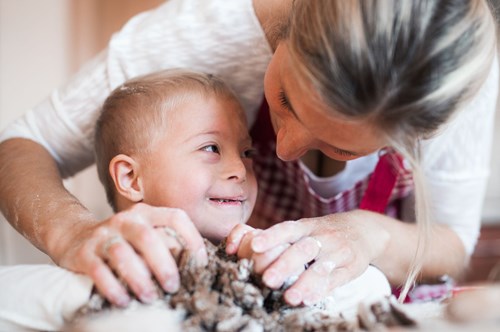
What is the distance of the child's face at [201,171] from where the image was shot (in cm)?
81

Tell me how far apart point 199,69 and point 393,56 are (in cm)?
47

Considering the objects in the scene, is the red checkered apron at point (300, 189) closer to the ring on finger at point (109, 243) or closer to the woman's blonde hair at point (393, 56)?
the woman's blonde hair at point (393, 56)

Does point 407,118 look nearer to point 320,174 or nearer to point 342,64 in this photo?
point 342,64

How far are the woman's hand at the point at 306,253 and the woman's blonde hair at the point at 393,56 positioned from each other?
15cm

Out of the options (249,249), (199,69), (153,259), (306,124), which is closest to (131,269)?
(153,259)

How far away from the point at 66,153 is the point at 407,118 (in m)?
0.65

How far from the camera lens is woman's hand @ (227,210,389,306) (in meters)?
0.61

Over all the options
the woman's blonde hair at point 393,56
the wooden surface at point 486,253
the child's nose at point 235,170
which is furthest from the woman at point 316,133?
the wooden surface at point 486,253

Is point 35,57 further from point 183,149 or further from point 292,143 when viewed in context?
point 292,143

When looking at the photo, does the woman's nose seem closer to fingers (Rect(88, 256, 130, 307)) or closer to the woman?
the woman

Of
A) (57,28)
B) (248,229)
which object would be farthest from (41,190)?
(57,28)

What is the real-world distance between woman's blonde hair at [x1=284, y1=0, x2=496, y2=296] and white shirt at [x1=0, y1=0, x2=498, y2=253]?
0.94ft

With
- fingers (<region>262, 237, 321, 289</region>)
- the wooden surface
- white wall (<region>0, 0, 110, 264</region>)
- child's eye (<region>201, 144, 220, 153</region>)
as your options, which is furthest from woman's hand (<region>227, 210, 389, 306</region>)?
the wooden surface

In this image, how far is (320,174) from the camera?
1.18 m
